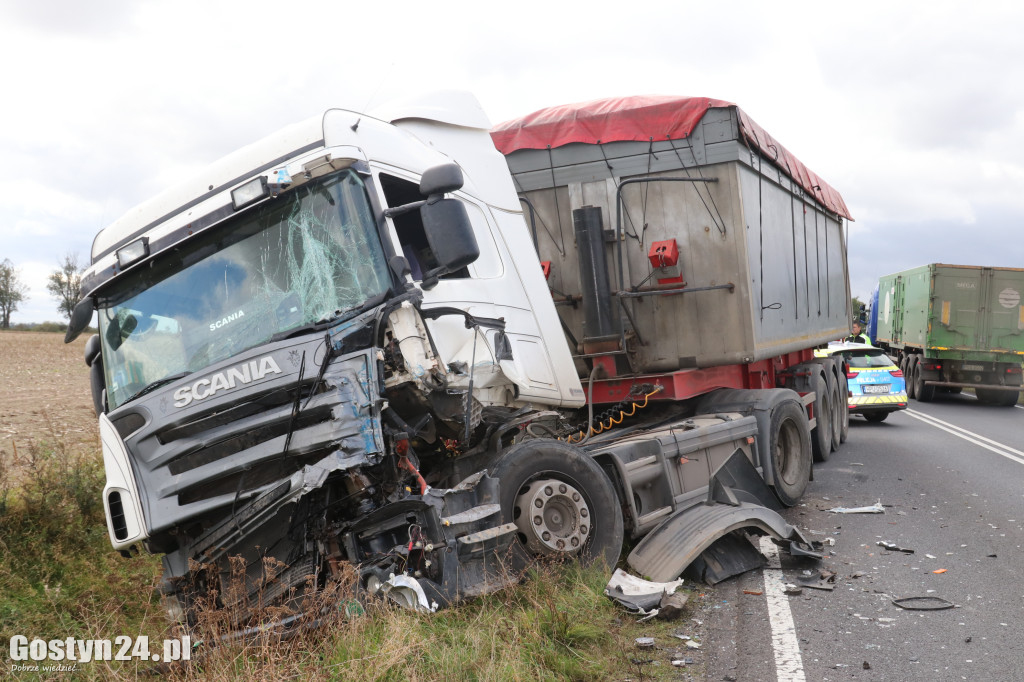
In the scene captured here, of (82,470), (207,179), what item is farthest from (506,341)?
(82,470)

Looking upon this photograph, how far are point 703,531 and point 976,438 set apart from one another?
1066 centimetres

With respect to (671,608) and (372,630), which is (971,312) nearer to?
(671,608)

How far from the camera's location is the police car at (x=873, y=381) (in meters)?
16.1

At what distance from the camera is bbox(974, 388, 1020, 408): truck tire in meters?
21.4

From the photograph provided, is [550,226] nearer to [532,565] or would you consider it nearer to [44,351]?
[532,565]

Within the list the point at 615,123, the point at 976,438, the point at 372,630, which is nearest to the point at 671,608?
the point at 372,630

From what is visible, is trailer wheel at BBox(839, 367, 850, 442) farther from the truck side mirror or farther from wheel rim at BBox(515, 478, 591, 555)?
the truck side mirror

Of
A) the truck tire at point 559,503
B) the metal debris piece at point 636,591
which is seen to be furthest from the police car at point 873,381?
the metal debris piece at point 636,591

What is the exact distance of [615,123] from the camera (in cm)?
791

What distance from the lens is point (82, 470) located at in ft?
24.3

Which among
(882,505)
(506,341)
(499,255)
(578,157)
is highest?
(578,157)

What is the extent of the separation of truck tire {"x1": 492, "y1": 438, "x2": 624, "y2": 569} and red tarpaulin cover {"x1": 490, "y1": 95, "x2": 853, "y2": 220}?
3597 mm

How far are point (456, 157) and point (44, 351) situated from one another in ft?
101

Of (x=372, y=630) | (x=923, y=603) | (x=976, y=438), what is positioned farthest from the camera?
(x=976, y=438)
